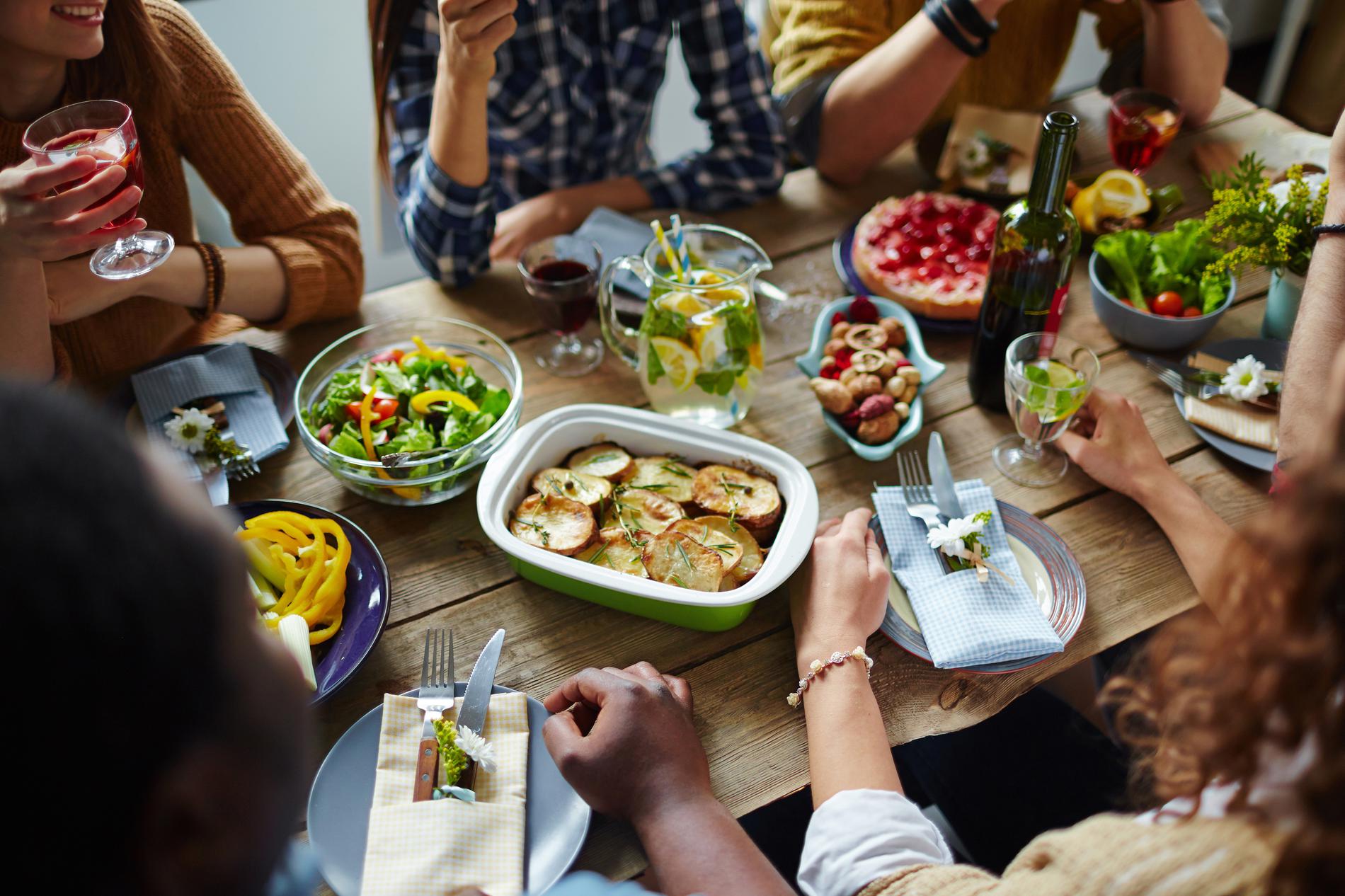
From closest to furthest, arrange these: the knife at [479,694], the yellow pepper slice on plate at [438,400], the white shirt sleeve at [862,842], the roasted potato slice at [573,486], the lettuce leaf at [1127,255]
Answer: the white shirt sleeve at [862,842]
the knife at [479,694]
the roasted potato slice at [573,486]
the yellow pepper slice on plate at [438,400]
the lettuce leaf at [1127,255]

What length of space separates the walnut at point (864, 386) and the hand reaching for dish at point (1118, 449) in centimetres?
28

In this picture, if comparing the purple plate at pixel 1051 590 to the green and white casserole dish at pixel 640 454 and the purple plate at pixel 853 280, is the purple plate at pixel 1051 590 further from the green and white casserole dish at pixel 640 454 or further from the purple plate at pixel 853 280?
the purple plate at pixel 853 280

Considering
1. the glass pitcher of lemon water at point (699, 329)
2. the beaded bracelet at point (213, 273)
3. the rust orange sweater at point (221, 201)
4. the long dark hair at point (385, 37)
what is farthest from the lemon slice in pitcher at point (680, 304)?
the long dark hair at point (385, 37)

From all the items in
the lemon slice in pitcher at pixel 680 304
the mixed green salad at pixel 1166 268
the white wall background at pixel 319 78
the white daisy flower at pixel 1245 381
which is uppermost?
the lemon slice in pitcher at pixel 680 304

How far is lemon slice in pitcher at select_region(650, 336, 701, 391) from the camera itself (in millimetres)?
1309

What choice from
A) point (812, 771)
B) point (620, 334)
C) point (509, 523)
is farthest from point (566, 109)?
point (812, 771)

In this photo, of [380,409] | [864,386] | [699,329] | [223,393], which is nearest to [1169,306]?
[864,386]

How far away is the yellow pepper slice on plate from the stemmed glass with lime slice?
0.77m

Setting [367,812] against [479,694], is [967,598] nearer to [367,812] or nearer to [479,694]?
[479,694]

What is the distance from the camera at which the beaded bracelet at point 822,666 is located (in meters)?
1.05

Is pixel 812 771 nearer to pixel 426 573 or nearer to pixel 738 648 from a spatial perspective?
pixel 738 648

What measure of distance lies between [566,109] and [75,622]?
1.71 m

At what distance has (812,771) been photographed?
0.99m

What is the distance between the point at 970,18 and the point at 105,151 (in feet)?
4.86
